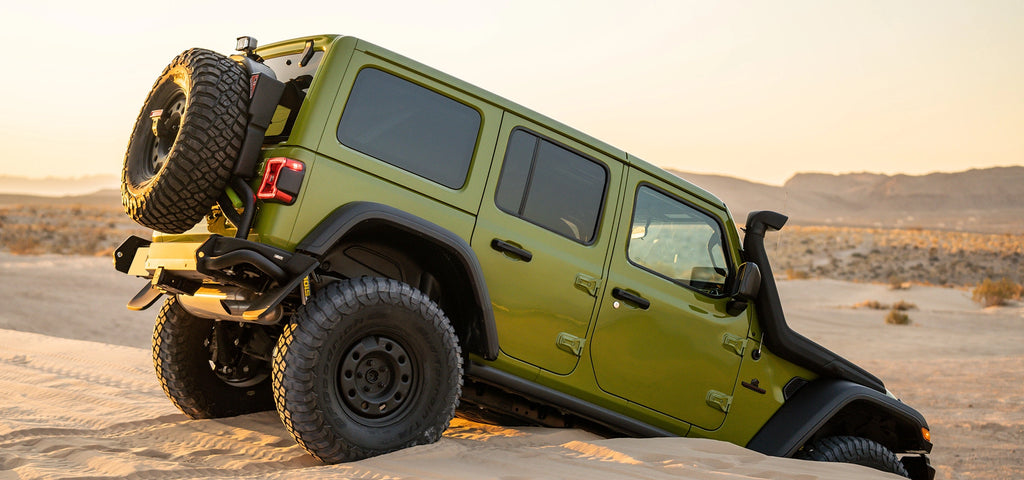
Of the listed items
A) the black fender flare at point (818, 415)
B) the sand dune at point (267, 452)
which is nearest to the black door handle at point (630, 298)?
the sand dune at point (267, 452)

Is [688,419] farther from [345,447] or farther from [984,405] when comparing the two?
[984,405]

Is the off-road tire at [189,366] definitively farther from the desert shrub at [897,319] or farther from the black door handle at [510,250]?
the desert shrub at [897,319]

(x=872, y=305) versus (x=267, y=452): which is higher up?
(x=872, y=305)

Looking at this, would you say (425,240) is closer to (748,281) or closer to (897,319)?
(748,281)

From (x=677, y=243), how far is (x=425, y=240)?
180 cm

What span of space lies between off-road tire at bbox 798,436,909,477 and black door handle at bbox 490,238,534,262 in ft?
8.30

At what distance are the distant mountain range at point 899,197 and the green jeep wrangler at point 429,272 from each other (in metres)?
134

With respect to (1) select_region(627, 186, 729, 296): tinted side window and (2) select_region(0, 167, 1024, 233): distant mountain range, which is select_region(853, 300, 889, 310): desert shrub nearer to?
(1) select_region(627, 186, 729, 296): tinted side window

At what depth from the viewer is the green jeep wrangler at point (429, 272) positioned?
411 cm

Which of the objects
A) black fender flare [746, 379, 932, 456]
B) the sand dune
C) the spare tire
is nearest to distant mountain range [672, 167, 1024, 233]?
black fender flare [746, 379, 932, 456]

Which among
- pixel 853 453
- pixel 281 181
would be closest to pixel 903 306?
pixel 853 453

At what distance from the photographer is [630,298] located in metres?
5.10

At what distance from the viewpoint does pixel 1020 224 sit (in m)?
112

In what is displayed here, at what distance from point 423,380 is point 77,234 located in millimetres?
37210
